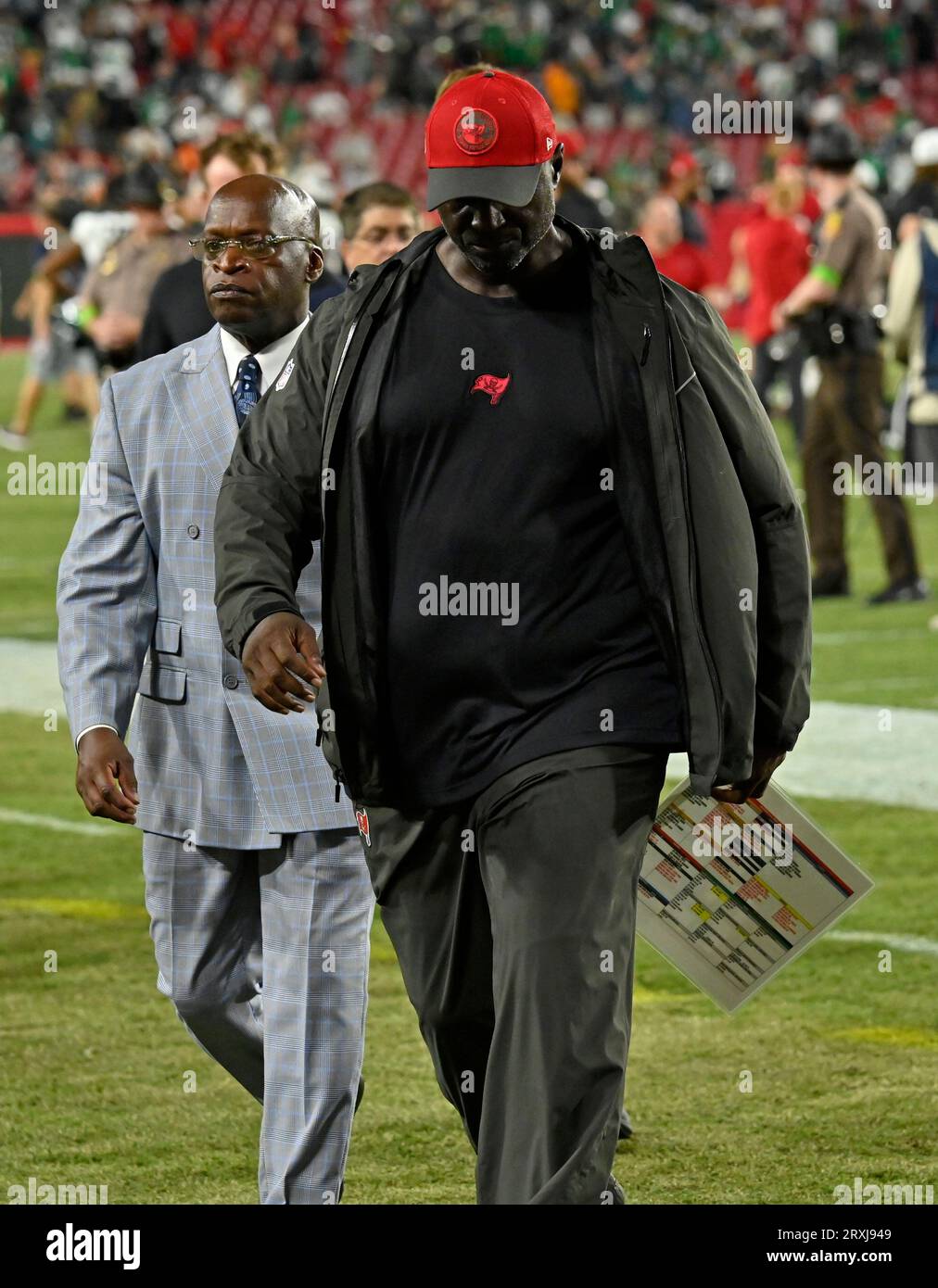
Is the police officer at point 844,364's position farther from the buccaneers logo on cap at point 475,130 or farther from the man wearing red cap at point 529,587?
the buccaneers logo on cap at point 475,130

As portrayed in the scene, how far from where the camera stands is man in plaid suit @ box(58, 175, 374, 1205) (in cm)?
443

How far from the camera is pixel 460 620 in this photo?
3717 mm

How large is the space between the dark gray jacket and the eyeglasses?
69cm

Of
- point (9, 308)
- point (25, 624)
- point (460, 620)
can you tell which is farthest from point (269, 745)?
point (9, 308)

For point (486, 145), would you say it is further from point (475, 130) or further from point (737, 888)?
point (737, 888)

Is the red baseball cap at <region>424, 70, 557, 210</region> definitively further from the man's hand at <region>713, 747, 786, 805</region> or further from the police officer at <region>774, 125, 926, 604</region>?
the police officer at <region>774, 125, 926, 604</region>

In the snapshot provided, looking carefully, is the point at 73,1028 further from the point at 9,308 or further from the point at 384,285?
the point at 9,308

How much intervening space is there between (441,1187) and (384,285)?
2039 millimetres

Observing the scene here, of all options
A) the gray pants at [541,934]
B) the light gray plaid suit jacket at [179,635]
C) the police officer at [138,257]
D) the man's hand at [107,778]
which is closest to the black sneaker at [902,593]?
the police officer at [138,257]

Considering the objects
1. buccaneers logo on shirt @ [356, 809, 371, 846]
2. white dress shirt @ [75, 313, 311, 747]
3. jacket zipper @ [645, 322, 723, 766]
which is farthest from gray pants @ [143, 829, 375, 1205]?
jacket zipper @ [645, 322, 723, 766]

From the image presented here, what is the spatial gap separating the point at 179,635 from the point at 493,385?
1.12 meters

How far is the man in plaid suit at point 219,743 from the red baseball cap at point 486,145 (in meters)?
0.88

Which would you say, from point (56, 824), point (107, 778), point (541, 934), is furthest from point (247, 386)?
point (56, 824)

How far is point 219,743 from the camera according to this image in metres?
4.55
